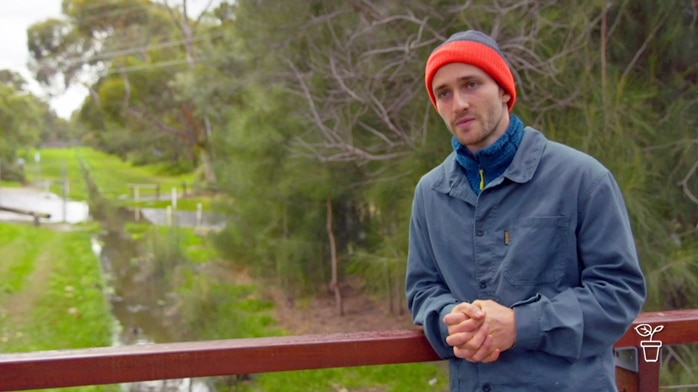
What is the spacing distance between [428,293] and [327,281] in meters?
9.83

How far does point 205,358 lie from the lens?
1551 millimetres

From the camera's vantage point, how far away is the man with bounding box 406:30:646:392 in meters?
1.29

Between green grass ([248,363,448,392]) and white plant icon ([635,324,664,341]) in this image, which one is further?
green grass ([248,363,448,392])

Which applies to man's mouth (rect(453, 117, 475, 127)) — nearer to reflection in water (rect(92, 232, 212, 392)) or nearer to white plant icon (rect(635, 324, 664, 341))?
white plant icon (rect(635, 324, 664, 341))

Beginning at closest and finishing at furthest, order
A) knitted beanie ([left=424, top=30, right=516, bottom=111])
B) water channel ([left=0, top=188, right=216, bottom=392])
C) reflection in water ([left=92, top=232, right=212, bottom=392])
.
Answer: knitted beanie ([left=424, top=30, right=516, bottom=111]) → reflection in water ([left=92, top=232, right=212, bottom=392]) → water channel ([left=0, top=188, right=216, bottom=392])

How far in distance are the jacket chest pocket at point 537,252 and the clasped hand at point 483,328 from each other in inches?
3.1

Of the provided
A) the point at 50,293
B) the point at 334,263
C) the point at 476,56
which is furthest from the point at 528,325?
the point at 50,293

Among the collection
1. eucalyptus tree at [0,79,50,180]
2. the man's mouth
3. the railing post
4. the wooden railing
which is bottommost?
the railing post

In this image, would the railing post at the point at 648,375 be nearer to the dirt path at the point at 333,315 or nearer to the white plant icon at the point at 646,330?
the white plant icon at the point at 646,330

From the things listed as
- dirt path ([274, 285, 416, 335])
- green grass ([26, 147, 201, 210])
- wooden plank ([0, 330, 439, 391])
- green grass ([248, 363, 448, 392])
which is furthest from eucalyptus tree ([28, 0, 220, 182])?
wooden plank ([0, 330, 439, 391])

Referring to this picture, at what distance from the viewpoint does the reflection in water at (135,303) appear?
9394 mm

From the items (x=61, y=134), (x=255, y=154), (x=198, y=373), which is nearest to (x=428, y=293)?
(x=198, y=373)

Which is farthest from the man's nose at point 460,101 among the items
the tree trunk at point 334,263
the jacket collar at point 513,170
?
the tree trunk at point 334,263

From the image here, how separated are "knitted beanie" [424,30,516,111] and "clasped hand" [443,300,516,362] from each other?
0.46 metres
